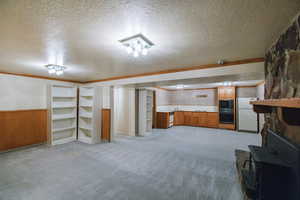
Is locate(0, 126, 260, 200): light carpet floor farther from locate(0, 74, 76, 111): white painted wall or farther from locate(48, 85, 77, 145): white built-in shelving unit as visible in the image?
locate(0, 74, 76, 111): white painted wall

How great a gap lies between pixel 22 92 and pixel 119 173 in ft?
13.3

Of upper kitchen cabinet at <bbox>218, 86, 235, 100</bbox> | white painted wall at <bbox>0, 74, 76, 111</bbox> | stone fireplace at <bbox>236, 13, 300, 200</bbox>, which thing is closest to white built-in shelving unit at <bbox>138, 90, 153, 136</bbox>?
white painted wall at <bbox>0, 74, 76, 111</bbox>

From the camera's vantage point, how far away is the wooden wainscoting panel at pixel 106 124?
496cm

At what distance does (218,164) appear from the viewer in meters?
3.08

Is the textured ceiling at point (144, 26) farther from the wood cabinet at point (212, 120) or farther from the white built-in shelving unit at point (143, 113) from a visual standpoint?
the wood cabinet at point (212, 120)

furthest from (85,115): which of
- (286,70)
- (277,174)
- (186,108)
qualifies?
(186,108)

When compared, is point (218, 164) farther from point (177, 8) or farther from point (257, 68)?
point (177, 8)

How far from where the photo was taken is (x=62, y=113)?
4922 mm

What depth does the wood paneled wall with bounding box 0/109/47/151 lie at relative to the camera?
3.78 meters

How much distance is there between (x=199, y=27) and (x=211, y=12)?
0.27 meters

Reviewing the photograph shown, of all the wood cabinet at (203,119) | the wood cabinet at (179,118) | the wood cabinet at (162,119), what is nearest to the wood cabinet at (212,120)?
the wood cabinet at (203,119)

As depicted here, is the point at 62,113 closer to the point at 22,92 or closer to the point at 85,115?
the point at 85,115

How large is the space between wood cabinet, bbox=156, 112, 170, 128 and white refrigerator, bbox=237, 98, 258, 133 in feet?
11.4

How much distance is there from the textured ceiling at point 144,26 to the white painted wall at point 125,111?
137 inches
